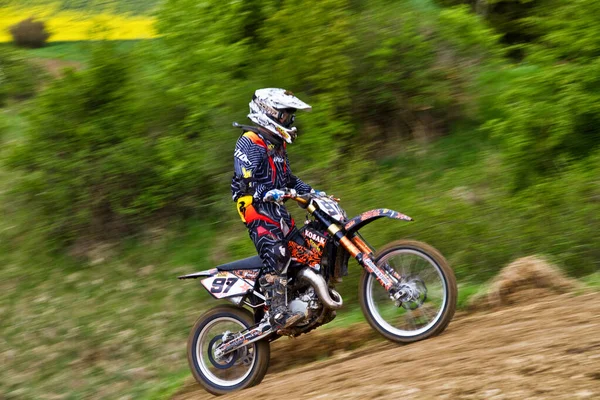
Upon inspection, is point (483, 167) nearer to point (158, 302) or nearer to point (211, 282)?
point (158, 302)

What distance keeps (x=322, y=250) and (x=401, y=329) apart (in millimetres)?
957

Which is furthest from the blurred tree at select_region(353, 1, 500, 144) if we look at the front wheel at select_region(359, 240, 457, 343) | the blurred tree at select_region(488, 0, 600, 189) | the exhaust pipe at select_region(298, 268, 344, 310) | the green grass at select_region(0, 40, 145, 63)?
the front wheel at select_region(359, 240, 457, 343)

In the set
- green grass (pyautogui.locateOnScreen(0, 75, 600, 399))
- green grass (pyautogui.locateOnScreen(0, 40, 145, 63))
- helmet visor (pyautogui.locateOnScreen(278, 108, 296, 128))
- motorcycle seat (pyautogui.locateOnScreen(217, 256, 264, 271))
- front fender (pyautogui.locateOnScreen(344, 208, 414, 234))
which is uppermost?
helmet visor (pyautogui.locateOnScreen(278, 108, 296, 128))

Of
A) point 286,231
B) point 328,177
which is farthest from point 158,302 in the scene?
point 286,231

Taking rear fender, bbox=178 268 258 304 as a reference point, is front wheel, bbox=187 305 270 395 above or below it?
below

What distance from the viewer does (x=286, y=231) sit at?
700cm

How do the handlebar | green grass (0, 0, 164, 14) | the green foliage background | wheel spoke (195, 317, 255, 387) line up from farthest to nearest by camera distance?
green grass (0, 0, 164, 14), the green foliage background, wheel spoke (195, 317, 255, 387), the handlebar

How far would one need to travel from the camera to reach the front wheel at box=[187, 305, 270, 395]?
280 inches

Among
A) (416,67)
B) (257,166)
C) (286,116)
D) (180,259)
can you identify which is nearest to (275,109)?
(286,116)

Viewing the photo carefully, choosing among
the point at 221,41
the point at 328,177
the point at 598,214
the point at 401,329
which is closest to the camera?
the point at 401,329

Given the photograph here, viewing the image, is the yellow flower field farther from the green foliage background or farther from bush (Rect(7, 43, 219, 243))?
bush (Rect(7, 43, 219, 243))

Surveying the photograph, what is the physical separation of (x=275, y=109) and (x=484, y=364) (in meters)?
2.92

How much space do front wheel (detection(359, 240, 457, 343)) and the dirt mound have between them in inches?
50.3

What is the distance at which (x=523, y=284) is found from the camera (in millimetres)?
7480
